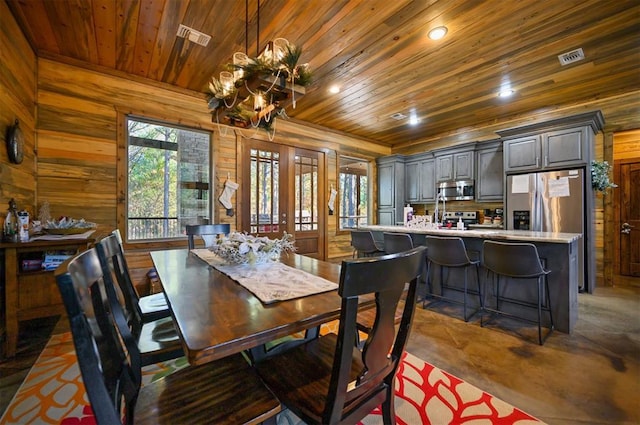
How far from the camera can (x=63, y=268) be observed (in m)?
0.69

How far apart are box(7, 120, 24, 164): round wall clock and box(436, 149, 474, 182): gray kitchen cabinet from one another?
5.97 meters

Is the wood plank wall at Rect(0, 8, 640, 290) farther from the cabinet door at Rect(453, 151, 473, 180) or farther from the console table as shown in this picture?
the cabinet door at Rect(453, 151, 473, 180)

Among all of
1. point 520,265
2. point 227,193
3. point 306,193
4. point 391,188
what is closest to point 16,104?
point 227,193

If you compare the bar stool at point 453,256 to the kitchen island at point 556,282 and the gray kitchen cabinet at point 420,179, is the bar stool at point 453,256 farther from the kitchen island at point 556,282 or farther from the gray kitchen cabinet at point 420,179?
the gray kitchen cabinet at point 420,179

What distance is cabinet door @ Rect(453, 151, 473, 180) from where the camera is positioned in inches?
199

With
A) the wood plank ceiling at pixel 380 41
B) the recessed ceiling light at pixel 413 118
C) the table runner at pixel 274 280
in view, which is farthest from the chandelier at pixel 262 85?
the recessed ceiling light at pixel 413 118

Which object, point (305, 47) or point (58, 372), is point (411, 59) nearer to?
point (305, 47)

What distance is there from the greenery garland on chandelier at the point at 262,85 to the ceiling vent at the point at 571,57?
9.88ft

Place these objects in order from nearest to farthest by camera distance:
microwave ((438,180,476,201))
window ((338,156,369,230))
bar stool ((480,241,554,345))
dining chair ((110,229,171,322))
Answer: dining chair ((110,229,171,322)) → bar stool ((480,241,554,345)) → microwave ((438,180,476,201)) → window ((338,156,369,230))

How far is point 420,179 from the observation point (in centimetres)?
588

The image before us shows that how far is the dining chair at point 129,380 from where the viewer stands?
67 centimetres

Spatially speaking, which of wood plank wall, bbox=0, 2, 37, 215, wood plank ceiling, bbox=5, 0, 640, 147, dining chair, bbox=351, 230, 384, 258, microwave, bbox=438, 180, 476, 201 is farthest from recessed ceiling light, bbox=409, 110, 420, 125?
wood plank wall, bbox=0, 2, 37, 215

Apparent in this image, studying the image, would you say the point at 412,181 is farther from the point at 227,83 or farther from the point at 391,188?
the point at 227,83

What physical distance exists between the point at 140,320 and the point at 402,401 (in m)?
1.63
